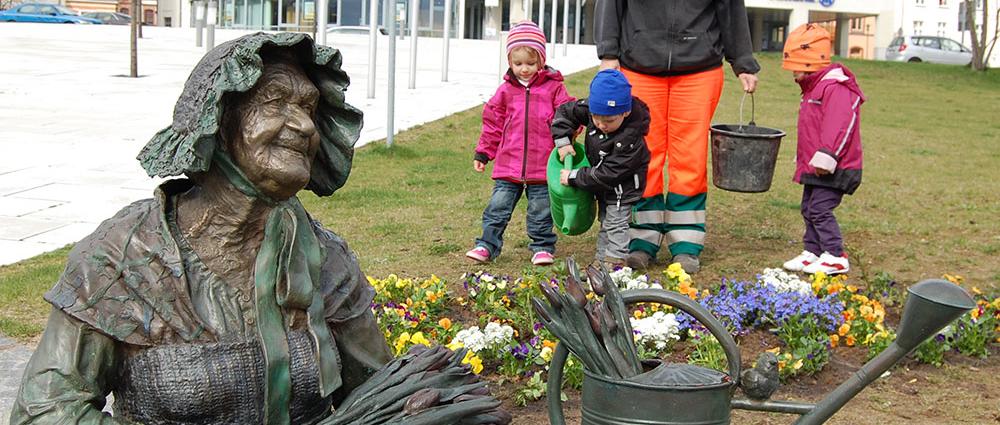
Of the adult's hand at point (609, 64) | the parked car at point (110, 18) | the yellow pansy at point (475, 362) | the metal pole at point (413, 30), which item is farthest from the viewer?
the parked car at point (110, 18)

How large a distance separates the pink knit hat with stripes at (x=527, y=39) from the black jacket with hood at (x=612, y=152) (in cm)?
56

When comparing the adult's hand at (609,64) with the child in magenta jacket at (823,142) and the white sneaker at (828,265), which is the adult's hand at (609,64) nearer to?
the child in magenta jacket at (823,142)

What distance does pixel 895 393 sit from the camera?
5223 mm

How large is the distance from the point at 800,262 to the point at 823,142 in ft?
2.39

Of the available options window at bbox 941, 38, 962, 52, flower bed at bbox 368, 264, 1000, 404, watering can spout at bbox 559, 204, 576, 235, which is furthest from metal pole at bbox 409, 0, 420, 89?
window at bbox 941, 38, 962, 52

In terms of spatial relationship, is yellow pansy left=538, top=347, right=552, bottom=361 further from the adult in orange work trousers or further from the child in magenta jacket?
the child in magenta jacket

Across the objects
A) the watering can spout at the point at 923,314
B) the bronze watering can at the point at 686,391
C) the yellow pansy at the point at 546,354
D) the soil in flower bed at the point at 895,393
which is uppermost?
the watering can spout at the point at 923,314

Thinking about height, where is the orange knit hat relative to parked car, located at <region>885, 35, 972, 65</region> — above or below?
below

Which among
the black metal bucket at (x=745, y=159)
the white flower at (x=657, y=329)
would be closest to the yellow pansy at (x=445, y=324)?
the white flower at (x=657, y=329)

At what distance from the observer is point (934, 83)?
27000mm

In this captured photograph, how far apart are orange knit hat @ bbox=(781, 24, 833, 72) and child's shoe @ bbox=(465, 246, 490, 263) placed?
2074mm

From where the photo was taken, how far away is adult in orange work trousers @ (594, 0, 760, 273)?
6.99m

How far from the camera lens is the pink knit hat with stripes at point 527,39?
754 cm

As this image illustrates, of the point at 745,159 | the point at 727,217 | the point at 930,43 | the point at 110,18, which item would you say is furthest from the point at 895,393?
the point at 110,18
